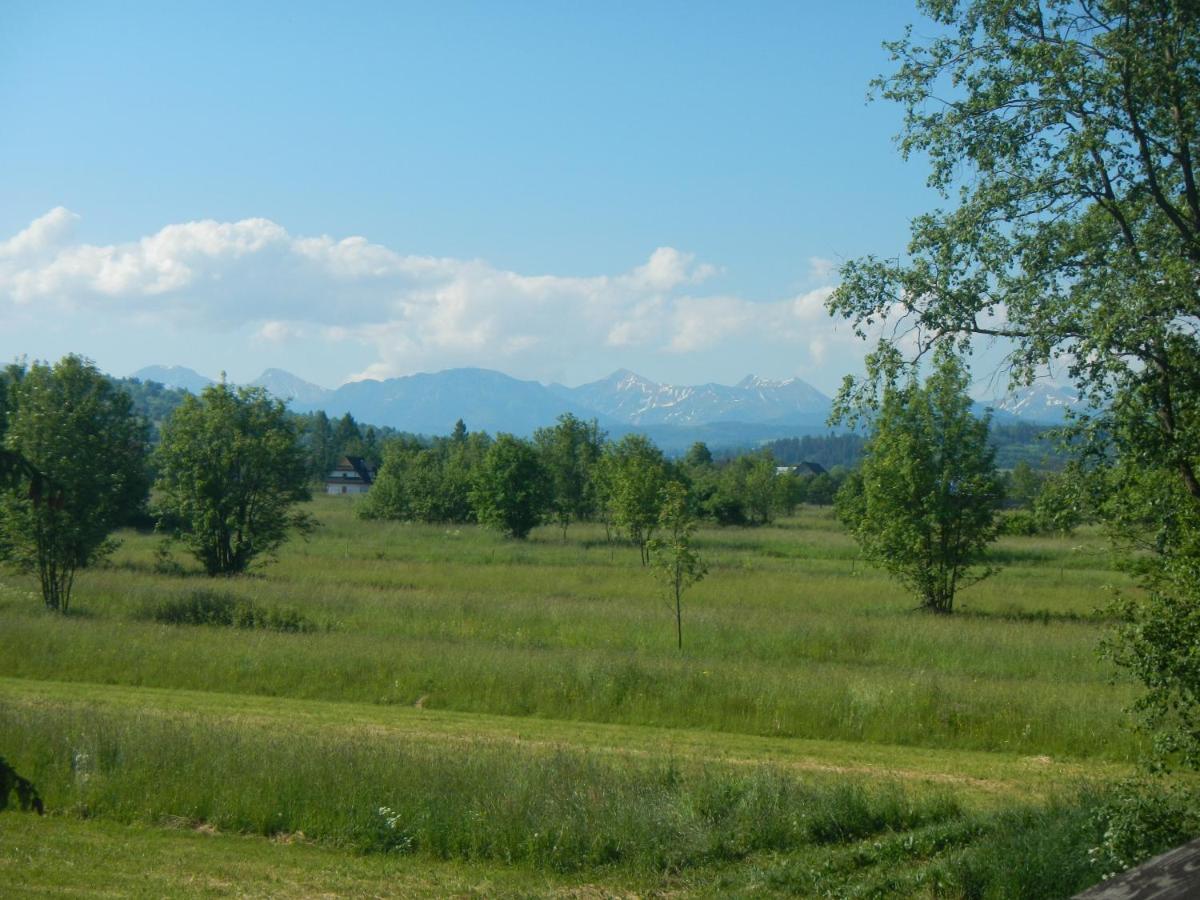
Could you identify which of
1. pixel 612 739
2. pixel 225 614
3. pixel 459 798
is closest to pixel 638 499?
pixel 225 614

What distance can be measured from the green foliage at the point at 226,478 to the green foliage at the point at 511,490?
79.7ft

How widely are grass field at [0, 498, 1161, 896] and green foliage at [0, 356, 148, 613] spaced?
125 cm

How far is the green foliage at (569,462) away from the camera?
78062 mm

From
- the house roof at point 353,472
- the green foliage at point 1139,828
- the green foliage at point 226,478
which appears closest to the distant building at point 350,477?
the house roof at point 353,472

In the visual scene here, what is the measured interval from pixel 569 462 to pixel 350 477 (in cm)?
8530

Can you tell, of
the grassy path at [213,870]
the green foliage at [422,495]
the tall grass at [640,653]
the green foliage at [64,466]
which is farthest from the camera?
the green foliage at [422,495]

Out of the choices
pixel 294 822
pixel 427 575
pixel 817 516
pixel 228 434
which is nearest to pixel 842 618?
pixel 427 575

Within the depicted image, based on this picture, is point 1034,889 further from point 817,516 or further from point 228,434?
point 817,516

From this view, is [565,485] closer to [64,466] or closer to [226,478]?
[226,478]

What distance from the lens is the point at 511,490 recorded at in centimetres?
6431

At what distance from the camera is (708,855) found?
410 inches

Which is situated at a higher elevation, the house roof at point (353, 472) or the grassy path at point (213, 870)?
the house roof at point (353, 472)

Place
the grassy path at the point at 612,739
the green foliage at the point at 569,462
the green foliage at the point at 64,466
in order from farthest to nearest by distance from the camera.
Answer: the green foliage at the point at 569,462 → the green foliage at the point at 64,466 → the grassy path at the point at 612,739

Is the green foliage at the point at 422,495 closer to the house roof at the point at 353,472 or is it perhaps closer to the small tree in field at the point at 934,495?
the small tree in field at the point at 934,495
